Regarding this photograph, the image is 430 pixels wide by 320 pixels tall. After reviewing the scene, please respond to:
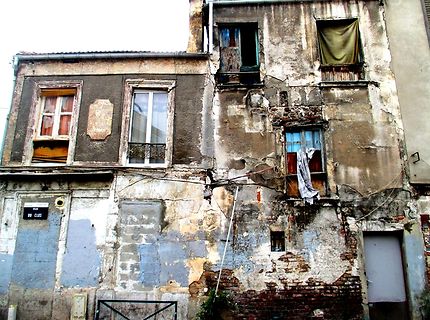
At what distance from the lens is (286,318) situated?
10453 millimetres

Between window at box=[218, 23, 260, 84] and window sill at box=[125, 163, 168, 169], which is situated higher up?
window at box=[218, 23, 260, 84]

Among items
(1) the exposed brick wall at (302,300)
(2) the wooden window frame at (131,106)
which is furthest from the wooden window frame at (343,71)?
(1) the exposed brick wall at (302,300)

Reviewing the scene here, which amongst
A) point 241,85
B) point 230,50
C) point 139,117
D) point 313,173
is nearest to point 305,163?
point 313,173

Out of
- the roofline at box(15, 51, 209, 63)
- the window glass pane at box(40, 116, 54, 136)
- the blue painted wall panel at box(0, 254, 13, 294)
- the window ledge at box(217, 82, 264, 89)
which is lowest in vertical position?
the blue painted wall panel at box(0, 254, 13, 294)

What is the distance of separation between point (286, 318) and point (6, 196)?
7.79m

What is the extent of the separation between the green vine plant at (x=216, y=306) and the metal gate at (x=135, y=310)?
2.29 ft

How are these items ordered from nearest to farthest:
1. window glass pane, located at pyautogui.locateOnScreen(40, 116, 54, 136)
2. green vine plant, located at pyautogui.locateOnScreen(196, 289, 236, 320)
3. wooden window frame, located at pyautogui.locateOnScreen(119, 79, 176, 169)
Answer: green vine plant, located at pyautogui.locateOnScreen(196, 289, 236, 320) < wooden window frame, located at pyautogui.locateOnScreen(119, 79, 176, 169) < window glass pane, located at pyautogui.locateOnScreen(40, 116, 54, 136)

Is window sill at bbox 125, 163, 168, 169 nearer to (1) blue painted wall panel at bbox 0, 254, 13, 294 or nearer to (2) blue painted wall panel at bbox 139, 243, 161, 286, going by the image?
(2) blue painted wall panel at bbox 139, 243, 161, 286

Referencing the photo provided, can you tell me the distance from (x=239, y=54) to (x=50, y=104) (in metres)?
5.60

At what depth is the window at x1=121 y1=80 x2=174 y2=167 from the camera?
39.0 ft

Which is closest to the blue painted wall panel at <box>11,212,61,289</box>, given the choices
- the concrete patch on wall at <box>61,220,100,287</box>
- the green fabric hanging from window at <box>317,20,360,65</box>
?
the concrete patch on wall at <box>61,220,100,287</box>

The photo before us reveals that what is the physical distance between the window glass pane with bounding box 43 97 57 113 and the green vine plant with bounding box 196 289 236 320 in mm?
6745

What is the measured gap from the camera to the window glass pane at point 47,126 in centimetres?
1235

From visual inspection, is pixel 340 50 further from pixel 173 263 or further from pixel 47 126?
pixel 47 126
